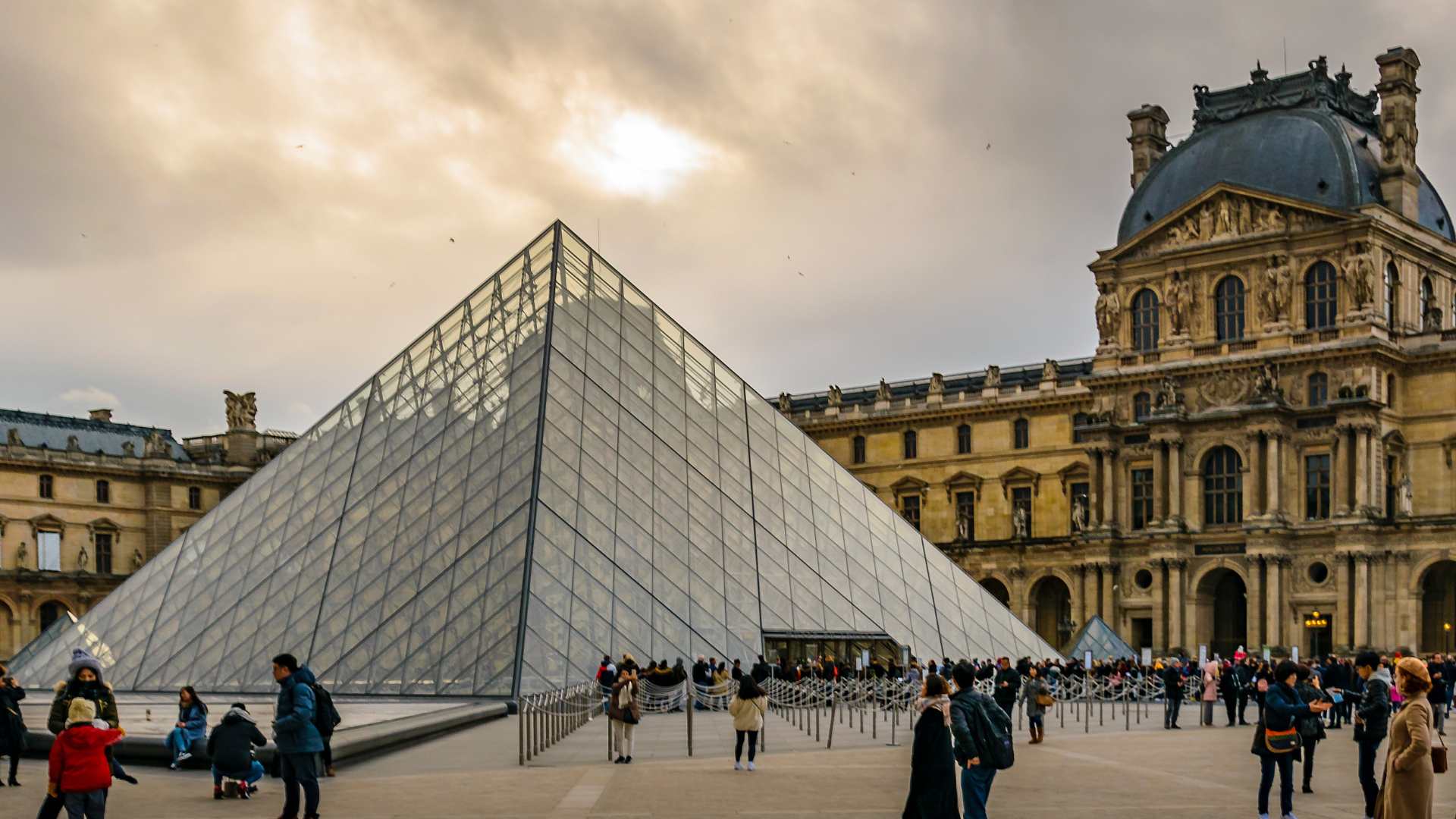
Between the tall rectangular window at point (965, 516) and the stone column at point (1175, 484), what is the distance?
1124 centimetres

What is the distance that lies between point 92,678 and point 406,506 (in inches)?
775

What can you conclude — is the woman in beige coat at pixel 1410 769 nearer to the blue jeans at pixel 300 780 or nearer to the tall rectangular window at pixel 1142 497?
the blue jeans at pixel 300 780

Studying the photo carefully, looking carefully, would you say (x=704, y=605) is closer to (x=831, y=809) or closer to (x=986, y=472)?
(x=831, y=809)

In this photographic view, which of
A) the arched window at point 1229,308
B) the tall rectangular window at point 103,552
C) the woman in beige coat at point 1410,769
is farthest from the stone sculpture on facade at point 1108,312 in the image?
the woman in beige coat at point 1410,769

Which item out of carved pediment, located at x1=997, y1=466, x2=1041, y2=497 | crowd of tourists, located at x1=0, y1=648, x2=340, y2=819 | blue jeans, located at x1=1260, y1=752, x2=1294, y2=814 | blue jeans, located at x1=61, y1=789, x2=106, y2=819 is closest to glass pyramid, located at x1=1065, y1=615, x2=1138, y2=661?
carved pediment, located at x1=997, y1=466, x2=1041, y2=497

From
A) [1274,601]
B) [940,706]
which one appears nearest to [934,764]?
[940,706]

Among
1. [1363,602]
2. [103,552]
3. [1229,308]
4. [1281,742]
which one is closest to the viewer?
[1281,742]

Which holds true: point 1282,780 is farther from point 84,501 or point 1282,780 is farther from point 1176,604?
point 84,501

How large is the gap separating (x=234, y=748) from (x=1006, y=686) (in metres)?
12.6

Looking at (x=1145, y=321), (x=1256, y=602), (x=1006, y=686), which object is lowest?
(x=1256, y=602)

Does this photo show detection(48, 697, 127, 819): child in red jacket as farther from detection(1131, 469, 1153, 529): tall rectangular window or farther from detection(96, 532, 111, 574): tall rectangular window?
detection(96, 532, 111, 574): tall rectangular window

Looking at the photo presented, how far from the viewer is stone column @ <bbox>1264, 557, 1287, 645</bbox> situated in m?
57.4

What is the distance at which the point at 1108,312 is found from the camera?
2509 inches

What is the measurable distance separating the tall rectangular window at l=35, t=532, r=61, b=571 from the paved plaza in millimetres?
58000
